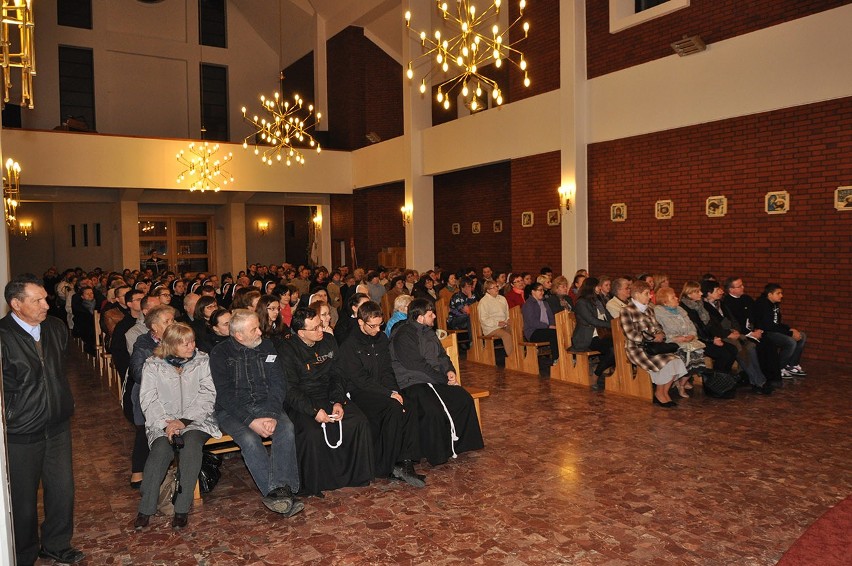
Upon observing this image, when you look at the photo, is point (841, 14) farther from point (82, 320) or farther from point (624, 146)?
point (82, 320)

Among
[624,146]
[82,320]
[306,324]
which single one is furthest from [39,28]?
[306,324]

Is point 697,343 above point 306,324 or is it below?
below

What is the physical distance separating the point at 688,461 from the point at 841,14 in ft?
21.1

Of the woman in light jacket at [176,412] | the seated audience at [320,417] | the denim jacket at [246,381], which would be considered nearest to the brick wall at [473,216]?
the seated audience at [320,417]

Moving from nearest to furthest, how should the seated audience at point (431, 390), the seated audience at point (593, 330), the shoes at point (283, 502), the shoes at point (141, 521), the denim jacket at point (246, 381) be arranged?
1. the shoes at point (141, 521)
2. the shoes at point (283, 502)
3. the denim jacket at point (246, 381)
4. the seated audience at point (431, 390)
5. the seated audience at point (593, 330)

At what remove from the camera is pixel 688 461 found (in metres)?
4.87

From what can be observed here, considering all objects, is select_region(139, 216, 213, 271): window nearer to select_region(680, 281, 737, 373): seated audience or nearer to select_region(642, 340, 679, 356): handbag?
select_region(680, 281, 737, 373): seated audience

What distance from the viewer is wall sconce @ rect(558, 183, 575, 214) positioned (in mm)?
11717

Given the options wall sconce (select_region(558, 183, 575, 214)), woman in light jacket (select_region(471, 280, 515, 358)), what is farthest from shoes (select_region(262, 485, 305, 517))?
wall sconce (select_region(558, 183, 575, 214))

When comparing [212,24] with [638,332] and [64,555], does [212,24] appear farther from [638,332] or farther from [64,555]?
[64,555]

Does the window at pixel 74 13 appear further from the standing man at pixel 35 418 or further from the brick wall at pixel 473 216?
the standing man at pixel 35 418

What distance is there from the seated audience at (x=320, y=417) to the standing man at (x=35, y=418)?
1.45 meters

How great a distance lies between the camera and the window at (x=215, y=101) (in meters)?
22.0

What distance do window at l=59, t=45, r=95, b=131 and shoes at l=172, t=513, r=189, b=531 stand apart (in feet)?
61.7
